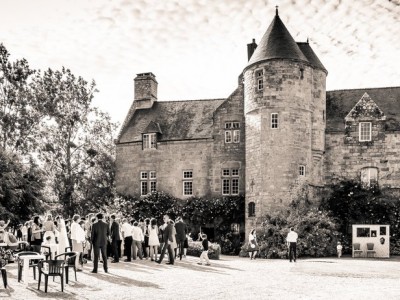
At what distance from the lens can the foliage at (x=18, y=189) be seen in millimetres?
34125

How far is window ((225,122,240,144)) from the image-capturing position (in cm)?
4031

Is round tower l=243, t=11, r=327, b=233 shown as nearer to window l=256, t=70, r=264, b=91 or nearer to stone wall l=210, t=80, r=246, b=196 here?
window l=256, t=70, r=264, b=91

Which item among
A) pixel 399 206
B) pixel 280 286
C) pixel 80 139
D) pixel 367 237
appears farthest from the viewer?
pixel 80 139

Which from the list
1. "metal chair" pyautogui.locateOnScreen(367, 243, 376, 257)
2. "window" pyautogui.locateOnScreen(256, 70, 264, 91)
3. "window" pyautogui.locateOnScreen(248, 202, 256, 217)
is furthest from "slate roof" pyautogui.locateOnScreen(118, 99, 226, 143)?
"metal chair" pyautogui.locateOnScreen(367, 243, 376, 257)

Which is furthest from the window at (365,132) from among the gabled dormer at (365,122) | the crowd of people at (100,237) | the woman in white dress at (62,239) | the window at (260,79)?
the woman in white dress at (62,239)

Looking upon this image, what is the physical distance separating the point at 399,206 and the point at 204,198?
12388mm

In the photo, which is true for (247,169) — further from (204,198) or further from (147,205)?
(147,205)

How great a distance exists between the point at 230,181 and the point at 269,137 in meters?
5.42

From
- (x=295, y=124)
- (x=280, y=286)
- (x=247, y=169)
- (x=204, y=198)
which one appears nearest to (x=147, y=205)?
(x=204, y=198)

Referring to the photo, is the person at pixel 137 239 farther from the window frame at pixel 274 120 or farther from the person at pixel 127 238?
the window frame at pixel 274 120

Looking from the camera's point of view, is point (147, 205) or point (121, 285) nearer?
point (121, 285)

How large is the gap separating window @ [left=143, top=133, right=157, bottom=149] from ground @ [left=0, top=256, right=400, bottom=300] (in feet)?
Answer: 64.5

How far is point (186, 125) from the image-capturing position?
42562 millimetres

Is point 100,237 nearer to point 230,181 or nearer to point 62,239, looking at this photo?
point 62,239
